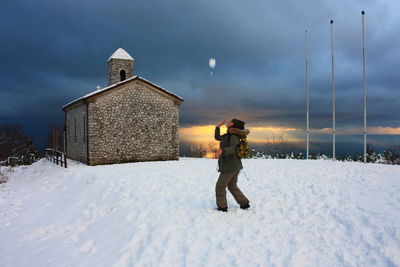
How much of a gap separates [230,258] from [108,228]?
160 inches

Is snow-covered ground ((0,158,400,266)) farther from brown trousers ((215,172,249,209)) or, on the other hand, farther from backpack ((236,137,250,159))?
backpack ((236,137,250,159))

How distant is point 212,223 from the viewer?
22.0ft

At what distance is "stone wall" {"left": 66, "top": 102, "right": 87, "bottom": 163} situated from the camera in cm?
1903

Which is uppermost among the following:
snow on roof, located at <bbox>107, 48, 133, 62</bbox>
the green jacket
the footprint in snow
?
snow on roof, located at <bbox>107, 48, 133, 62</bbox>

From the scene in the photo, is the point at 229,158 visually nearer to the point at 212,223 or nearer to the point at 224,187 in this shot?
the point at 224,187

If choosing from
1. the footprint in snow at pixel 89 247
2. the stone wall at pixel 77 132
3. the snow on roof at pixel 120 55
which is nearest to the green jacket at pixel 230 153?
the footprint in snow at pixel 89 247

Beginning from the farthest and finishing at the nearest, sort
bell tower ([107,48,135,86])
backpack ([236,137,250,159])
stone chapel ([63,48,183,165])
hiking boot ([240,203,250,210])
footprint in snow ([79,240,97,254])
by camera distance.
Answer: bell tower ([107,48,135,86])
stone chapel ([63,48,183,165])
hiking boot ([240,203,250,210])
backpack ([236,137,250,159])
footprint in snow ([79,240,97,254])

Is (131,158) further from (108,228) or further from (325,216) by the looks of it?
(325,216)

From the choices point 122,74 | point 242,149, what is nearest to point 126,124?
point 122,74

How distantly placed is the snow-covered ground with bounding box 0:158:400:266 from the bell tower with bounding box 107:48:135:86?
42.7 feet

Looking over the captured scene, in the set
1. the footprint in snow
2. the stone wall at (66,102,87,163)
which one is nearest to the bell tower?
the stone wall at (66,102,87,163)

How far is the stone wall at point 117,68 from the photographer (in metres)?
22.9

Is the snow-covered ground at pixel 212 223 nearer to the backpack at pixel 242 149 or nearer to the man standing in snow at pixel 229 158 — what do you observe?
the man standing in snow at pixel 229 158

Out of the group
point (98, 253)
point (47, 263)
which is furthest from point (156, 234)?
point (47, 263)
